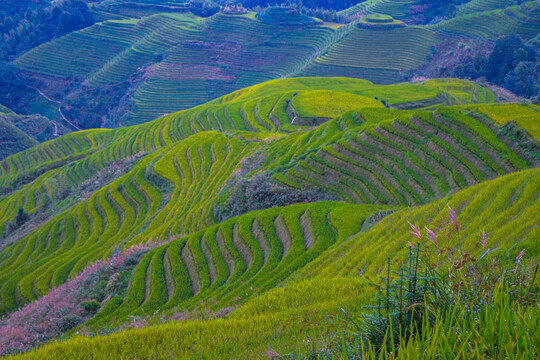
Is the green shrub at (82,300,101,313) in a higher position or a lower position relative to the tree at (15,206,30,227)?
higher

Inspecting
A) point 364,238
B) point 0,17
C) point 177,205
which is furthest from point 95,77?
point 364,238

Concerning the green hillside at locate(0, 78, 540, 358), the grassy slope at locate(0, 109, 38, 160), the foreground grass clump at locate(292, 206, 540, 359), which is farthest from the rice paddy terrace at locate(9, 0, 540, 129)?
the foreground grass clump at locate(292, 206, 540, 359)

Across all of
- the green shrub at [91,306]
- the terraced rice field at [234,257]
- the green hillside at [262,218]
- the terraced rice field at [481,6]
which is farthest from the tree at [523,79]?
the green shrub at [91,306]

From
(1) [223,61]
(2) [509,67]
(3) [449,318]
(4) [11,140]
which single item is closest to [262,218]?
(3) [449,318]

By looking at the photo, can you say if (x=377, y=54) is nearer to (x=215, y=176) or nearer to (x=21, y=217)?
(x=215, y=176)

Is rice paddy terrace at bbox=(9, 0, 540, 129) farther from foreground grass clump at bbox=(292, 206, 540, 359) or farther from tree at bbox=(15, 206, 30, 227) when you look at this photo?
foreground grass clump at bbox=(292, 206, 540, 359)

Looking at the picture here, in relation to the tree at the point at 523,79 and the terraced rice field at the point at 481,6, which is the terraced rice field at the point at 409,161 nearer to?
the tree at the point at 523,79
